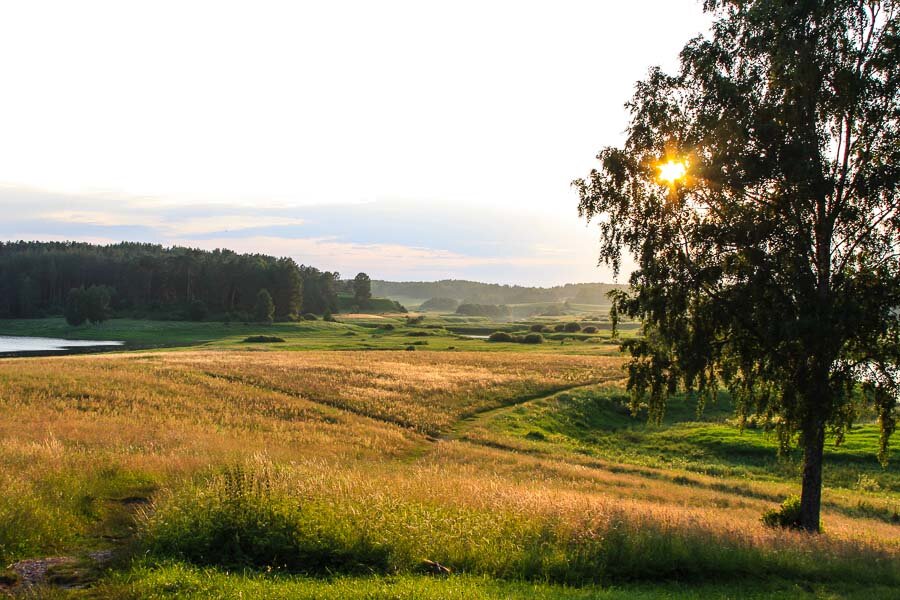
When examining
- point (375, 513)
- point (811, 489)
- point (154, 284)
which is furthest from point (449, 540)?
point (154, 284)

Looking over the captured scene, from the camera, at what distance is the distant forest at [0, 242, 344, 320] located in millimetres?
168375

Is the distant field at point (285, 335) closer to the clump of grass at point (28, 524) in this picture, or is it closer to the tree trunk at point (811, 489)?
the tree trunk at point (811, 489)

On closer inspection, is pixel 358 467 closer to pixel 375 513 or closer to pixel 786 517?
pixel 375 513

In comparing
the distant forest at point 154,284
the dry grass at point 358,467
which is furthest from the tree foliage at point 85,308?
the dry grass at point 358,467

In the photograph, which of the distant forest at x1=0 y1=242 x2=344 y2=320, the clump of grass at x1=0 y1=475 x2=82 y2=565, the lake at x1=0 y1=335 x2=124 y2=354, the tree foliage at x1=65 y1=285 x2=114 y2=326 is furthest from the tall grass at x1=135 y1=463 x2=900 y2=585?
the tree foliage at x1=65 y1=285 x2=114 y2=326

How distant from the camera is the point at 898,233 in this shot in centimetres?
1773

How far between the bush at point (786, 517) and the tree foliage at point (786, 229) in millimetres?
425

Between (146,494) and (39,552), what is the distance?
14.1 feet

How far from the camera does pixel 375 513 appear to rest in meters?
12.0

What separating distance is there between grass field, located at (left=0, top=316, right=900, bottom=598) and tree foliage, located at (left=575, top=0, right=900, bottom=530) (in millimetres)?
4343

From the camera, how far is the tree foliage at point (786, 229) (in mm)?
17641

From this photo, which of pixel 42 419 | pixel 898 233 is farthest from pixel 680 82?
pixel 42 419

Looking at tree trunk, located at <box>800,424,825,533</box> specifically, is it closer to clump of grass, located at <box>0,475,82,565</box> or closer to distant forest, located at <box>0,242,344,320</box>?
clump of grass, located at <box>0,475,82,565</box>

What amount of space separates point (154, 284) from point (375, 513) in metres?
193
